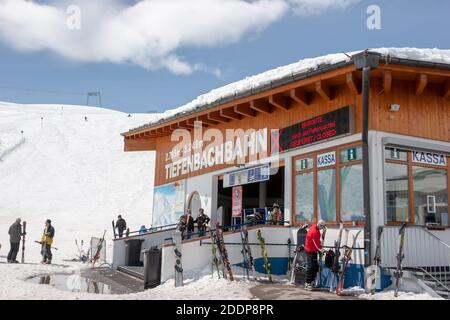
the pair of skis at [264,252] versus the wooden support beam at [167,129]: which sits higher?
the wooden support beam at [167,129]

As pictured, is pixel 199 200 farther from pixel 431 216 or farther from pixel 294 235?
pixel 431 216

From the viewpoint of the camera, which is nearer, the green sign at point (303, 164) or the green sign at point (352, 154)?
the green sign at point (352, 154)

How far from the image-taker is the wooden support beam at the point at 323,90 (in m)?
12.2

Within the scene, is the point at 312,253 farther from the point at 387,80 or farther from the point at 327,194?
the point at 387,80

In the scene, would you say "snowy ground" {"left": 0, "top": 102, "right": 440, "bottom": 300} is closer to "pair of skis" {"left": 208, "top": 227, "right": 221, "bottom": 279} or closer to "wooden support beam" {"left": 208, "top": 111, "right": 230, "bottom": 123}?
"pair of skis" {"left": 208, "top": 227, "right": 221, "bottom": 279}

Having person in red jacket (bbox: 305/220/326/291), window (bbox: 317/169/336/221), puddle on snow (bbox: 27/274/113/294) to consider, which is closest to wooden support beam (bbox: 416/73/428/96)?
window (bbox: 317/169/336/221)

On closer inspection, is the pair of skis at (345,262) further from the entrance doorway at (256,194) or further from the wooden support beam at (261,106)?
the entrance doorway at (256,194)

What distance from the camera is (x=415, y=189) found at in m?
12.1

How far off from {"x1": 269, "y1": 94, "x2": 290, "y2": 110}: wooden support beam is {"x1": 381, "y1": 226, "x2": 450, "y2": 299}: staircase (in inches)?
193

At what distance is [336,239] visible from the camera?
1207 cm

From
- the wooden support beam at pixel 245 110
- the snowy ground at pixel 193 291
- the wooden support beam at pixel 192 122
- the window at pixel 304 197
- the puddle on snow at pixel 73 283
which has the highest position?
the wooden support beam at pixel 192 122

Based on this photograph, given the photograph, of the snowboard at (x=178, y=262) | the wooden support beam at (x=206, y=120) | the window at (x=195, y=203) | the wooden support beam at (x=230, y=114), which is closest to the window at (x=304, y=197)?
the snowboard at (x=178, y=262)
